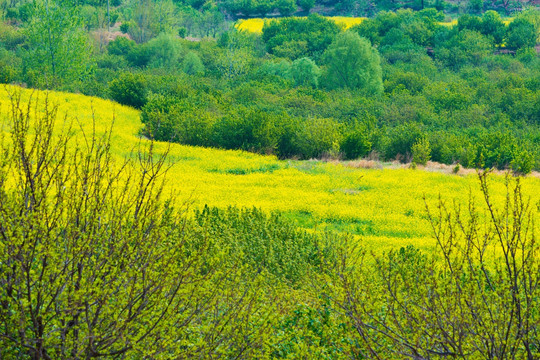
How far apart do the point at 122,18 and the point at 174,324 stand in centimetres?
11492

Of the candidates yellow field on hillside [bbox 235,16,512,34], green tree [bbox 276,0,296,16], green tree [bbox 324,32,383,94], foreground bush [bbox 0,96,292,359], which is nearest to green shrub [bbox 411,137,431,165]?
green tree [bbox 324,32,383,94]

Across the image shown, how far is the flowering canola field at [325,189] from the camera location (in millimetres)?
25059

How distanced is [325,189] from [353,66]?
4338 cm

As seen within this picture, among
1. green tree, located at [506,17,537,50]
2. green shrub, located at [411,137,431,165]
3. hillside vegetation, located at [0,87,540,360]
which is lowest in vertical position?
green shrub, located at [411,137,431,165]

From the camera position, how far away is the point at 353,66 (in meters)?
71.6

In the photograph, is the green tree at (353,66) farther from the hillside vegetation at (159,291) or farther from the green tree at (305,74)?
the hillside vegetation at (159,291)

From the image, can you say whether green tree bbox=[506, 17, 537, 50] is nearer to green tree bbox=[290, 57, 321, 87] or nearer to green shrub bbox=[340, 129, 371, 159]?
green tree bbox=[290, 57, 321, 87]

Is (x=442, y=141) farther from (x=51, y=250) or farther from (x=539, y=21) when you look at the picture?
(x=539, y=21)

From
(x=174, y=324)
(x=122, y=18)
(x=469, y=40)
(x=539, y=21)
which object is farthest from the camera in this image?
(x=122, y=18)

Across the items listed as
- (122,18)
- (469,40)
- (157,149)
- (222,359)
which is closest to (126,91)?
(157,149)

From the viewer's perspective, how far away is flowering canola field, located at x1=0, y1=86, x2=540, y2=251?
25.1 metres

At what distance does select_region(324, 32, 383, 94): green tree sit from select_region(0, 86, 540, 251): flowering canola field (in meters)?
33.7

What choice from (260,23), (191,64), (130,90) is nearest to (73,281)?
(130,90)

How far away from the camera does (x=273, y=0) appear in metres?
129
